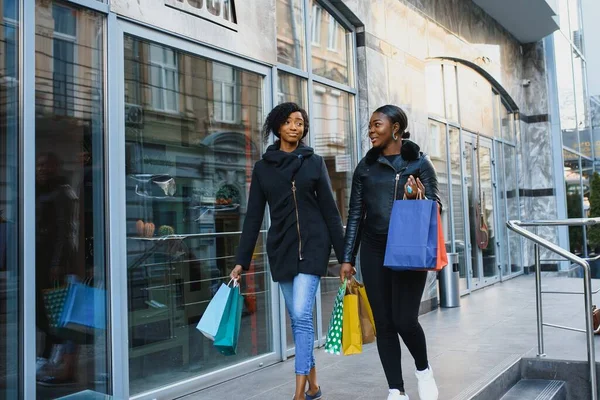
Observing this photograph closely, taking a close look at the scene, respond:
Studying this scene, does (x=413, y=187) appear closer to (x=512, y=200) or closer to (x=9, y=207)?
(x=9, y=207)

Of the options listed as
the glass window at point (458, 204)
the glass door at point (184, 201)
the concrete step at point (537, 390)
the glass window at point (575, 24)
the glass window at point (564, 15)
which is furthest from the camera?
the glass window at point (575, 24)

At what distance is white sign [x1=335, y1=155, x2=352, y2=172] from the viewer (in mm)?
7371

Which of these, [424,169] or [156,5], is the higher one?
[156,5]

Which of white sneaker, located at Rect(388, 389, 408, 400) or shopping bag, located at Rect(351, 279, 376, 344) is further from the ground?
shopping bag, located at Rect(351, 279, 376, 344)

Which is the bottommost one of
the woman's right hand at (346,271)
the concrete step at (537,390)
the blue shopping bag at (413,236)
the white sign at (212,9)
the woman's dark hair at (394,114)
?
the concrete step at (537,390)

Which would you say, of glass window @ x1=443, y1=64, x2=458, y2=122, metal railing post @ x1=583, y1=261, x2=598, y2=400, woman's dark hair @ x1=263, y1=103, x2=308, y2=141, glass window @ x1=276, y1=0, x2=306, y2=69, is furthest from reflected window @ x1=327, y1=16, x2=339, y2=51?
glass window @ x1=443, y1=64, x2=458, y2=122

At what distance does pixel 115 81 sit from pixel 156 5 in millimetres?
751

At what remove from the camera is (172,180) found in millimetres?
4883

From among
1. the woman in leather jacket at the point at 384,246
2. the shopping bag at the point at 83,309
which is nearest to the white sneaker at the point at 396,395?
the woman in leather jacket at the point at 384,246

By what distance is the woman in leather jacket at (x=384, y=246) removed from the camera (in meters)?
3.75

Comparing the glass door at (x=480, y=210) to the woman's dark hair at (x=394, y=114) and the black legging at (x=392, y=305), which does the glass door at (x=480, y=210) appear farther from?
the woman's dark hair at (x=394, y=114)

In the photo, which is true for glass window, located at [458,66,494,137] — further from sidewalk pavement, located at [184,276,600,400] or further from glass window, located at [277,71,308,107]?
glass window, located at [277,71,308,107]

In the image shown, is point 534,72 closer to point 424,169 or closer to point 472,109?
point 472,109

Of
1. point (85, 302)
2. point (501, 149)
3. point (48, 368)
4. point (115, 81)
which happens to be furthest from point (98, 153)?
point (501, 149)
